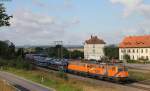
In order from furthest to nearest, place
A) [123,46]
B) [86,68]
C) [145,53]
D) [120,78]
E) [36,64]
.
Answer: [123,46] < [145,53] < [36,64] < [86,68] < [120,78]

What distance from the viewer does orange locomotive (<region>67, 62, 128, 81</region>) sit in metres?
56.0

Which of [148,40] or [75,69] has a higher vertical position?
[148,40]

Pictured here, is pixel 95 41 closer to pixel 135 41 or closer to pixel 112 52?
pixel 112 52

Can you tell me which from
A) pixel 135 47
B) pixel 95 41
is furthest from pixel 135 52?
pixel 95 41

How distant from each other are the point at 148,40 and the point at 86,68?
75.0 meters

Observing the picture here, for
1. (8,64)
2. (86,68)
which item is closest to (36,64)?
(8,64)

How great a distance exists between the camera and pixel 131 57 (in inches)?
5556

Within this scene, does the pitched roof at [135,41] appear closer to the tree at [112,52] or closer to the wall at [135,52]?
the wall at [135,52]

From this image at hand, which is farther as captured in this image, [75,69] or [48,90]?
[75,69]

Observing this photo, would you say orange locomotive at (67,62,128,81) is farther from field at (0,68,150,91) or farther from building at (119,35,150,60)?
building at (119,35,150,60)

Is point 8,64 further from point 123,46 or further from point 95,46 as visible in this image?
point 95,46

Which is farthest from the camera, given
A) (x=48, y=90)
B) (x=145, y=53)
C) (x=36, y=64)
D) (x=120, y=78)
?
(x=145, y=53)

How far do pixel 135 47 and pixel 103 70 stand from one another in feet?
272

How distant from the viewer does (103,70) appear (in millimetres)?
60375
